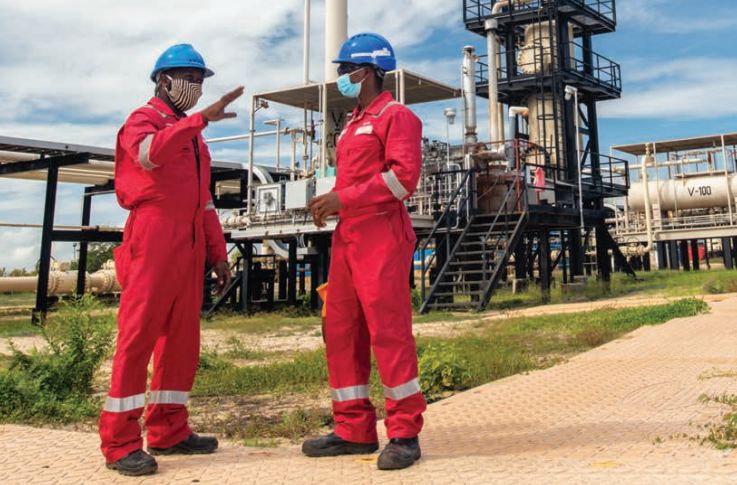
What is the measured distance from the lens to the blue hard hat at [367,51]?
13.2 ft

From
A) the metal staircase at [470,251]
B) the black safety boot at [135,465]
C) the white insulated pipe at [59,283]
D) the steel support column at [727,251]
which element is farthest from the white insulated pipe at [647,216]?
the black safety boot at [135,465]

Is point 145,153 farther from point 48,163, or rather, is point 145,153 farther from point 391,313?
point 48,163

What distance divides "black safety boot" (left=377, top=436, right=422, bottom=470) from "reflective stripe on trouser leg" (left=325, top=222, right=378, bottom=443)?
0.37 meters

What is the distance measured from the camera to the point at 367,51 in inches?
158

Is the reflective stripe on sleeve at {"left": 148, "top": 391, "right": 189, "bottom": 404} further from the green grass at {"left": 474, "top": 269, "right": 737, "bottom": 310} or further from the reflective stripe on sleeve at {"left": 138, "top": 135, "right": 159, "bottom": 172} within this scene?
the green grass at {"left": 474, "top": 269, "right": 737, "bottom": 310}

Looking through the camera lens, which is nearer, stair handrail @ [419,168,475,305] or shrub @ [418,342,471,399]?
shrub @ [418,342,471,399]

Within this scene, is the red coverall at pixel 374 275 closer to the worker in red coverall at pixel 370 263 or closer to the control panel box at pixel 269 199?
the worker in red coverall at pixel 370 263

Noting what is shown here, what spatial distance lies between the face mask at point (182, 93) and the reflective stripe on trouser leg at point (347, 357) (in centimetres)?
118

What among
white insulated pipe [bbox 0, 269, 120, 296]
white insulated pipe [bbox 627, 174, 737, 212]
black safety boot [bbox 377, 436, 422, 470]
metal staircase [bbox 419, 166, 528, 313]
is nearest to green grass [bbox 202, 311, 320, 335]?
metal staircase [bbox 419, 166, 528, 313]

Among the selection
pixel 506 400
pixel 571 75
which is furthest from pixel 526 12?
pixel 506 400

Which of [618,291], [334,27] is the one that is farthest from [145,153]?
[618,291]

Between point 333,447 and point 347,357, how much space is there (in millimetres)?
489

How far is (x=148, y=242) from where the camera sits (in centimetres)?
365

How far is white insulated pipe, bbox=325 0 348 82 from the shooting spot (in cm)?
1769
